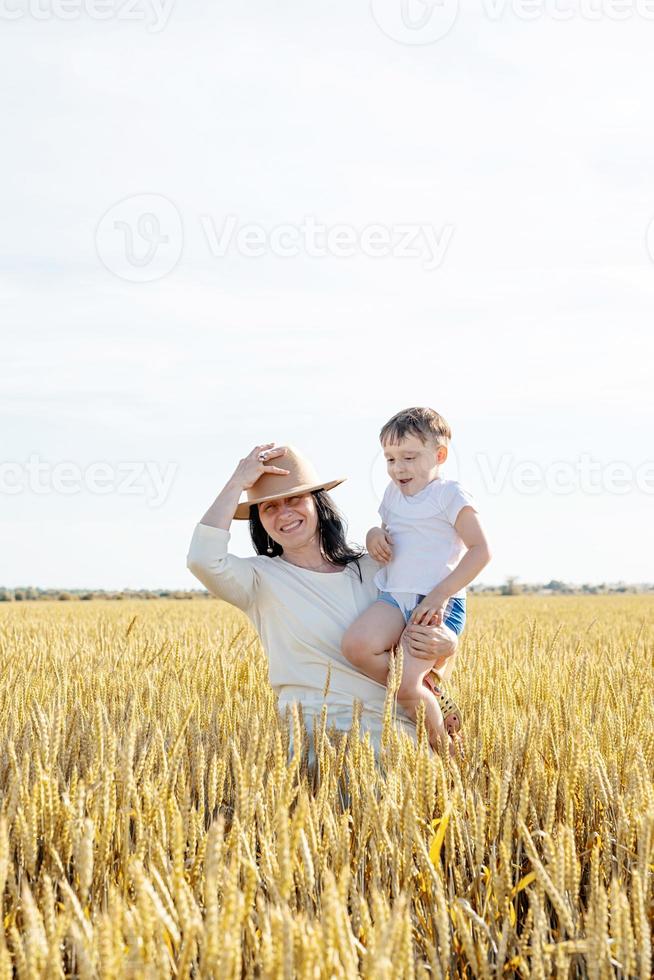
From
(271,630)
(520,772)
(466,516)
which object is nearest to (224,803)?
(271,630)

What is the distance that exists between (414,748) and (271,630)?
885mm

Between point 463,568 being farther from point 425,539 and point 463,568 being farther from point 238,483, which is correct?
point 238,483

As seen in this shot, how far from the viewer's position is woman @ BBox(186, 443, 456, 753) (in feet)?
9.46

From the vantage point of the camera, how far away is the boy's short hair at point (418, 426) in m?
3.15

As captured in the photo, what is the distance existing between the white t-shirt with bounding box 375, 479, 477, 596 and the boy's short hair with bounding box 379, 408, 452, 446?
15cm

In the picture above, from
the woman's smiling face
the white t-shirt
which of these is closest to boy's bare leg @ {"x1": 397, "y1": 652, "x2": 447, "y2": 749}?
the white t-shirt

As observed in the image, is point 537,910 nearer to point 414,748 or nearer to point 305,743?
point 414,748

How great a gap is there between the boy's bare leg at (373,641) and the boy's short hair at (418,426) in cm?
59

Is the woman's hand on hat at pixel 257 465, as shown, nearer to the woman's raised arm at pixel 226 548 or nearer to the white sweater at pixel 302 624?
the woman's raised arm at pixel 226 548

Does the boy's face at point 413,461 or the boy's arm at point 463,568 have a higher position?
the boy's face at point 413,461

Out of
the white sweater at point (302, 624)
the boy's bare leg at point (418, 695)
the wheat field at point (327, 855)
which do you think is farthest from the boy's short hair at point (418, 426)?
the wheat field at point (327, 855)

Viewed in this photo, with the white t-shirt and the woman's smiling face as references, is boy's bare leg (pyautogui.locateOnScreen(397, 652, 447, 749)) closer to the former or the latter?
the white t-shirt

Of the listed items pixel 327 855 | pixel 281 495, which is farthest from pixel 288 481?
pixel 327 855

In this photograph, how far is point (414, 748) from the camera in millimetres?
2254
